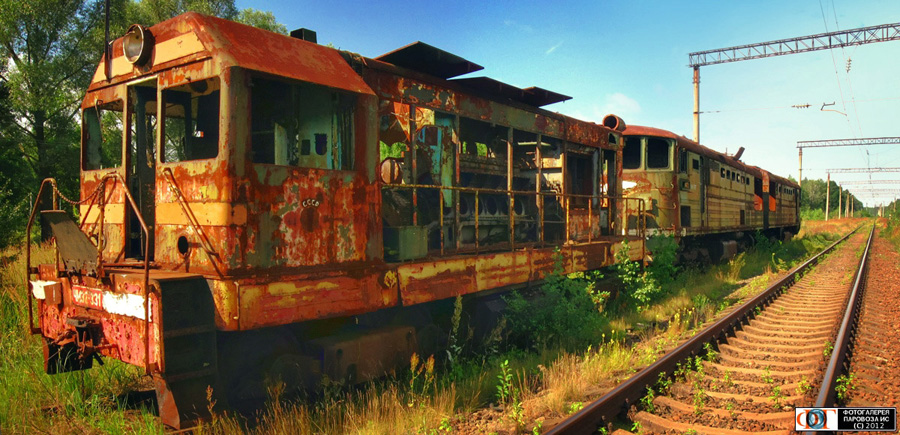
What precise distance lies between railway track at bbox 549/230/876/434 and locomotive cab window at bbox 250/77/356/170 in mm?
2828

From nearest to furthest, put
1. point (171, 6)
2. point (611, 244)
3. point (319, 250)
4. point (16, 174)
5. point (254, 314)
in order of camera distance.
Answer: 1. point (254, 314)
2. point (319, 250)
3. point (611, 244)
4. point (16, 174)
5. point (171, 6)

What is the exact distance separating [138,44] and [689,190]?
38.6 feet

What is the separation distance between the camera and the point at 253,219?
3.78 m

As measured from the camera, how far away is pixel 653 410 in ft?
13.9

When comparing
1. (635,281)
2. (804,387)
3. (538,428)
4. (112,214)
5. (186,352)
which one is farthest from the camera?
(635,281)

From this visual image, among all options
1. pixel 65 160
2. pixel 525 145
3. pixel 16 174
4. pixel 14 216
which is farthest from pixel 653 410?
pixel 65 160

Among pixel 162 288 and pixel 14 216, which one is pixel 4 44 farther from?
pixel 162 288

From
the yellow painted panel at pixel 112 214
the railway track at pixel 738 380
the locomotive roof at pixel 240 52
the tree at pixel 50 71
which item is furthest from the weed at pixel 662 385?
the tree at pixel 50 71

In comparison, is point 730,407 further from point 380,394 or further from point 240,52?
point 240,52

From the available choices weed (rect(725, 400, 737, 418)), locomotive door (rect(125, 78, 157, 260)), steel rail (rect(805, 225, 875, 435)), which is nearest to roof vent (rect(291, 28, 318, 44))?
locomotive door (rect(125, 78, 157, 260))

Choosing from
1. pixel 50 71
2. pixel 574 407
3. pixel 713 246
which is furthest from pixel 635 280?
pixel 50 71

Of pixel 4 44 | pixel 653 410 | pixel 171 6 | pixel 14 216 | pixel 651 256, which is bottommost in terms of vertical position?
pixel 653 410

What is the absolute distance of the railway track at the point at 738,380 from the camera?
395 cm

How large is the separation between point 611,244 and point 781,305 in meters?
3.43
